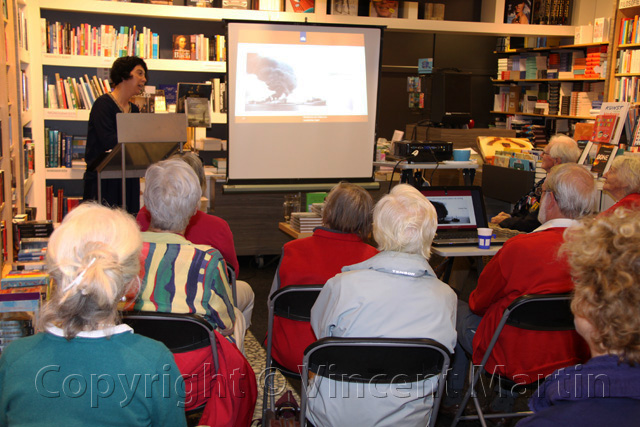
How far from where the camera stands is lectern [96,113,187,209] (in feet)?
11.6

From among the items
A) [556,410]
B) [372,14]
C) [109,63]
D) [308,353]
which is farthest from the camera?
[372,14]

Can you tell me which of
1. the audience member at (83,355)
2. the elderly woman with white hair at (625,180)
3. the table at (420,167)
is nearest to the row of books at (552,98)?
the table at (420,167)

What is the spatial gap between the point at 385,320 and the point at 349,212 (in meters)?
0.81

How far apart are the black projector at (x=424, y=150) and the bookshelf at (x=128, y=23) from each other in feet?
8.24

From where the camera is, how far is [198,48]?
6164mm

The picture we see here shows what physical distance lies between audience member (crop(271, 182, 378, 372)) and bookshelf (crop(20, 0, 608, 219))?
12.8 feet

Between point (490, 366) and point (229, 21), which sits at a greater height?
point (229, 21)

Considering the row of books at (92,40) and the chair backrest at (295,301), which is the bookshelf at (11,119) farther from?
the chair backrest at (295,301)

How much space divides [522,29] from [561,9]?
2.16 feet

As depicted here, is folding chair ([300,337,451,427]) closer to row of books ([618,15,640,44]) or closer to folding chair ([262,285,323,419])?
folding chair ([262,285,323,419])

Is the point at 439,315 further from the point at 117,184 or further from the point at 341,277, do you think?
the point at 117,184

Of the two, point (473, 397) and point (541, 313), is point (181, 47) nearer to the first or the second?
point (473, 397)

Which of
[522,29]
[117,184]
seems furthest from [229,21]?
[522,29]

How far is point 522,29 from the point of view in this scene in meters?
7.44
